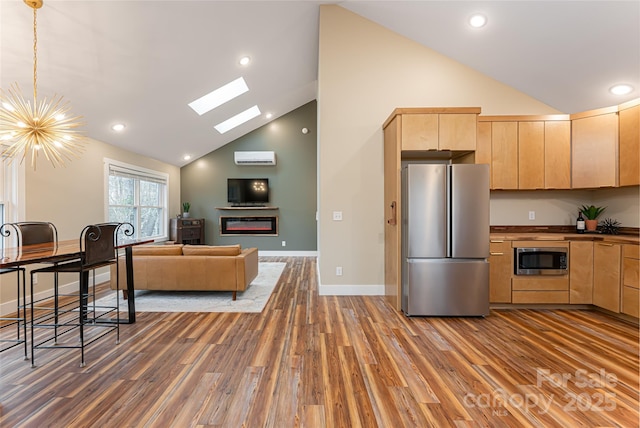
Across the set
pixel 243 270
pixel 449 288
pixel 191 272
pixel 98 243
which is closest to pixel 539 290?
pixel 449 288

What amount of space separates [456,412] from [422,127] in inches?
108

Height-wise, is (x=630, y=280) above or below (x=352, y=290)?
above

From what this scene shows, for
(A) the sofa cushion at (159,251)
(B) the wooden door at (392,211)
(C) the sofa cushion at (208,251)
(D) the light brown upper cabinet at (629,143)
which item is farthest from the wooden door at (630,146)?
(A) the sofa cushion at (159,251)

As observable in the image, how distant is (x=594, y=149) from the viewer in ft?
11.5

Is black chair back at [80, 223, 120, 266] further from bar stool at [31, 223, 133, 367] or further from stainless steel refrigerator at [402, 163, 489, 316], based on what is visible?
stainless steel refrigerator at [402, 163, 489, 316]

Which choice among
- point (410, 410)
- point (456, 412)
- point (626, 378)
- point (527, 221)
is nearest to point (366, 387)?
point (410, 410)

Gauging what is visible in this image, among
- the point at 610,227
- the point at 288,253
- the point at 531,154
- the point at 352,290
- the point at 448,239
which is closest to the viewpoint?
the point at 448,239

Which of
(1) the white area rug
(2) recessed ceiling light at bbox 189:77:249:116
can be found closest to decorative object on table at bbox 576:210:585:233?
(1) the white area rug

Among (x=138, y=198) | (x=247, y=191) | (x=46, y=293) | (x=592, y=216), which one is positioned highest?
(x=247, y=191)

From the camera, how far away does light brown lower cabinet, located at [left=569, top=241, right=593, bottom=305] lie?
3.37 meters

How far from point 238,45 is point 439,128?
2940 mm

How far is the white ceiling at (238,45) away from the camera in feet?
9.24

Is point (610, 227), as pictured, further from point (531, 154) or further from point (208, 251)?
point (208, 251)

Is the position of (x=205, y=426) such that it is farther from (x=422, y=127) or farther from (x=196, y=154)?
(x=196, y=154)
